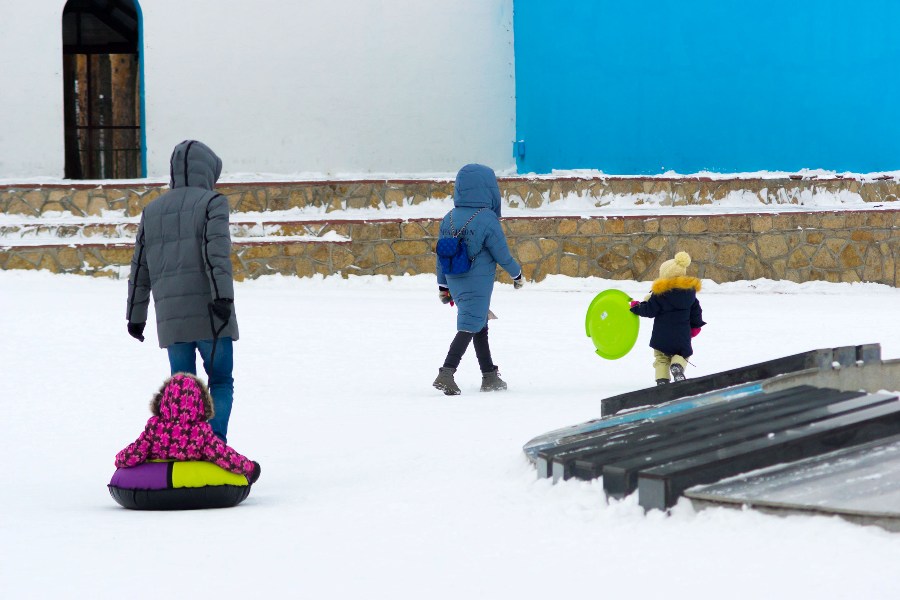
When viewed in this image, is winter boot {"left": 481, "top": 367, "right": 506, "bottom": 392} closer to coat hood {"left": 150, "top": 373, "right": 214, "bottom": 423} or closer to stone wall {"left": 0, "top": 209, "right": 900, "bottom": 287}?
coat hood {"left": 150, "top": 373, "right": 214, "bottom": 423}

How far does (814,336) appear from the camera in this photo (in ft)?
32.0

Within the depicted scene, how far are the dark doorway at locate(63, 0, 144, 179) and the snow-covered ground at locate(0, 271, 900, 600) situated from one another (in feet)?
25.3

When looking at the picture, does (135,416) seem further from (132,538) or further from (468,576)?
(468,576)

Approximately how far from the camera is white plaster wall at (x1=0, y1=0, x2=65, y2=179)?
46.3ft

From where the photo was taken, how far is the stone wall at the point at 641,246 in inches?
522

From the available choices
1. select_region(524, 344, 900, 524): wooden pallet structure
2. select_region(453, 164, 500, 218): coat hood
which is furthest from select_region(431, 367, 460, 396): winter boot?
select_region(524, 344, 900, 524): wooden pallet structure

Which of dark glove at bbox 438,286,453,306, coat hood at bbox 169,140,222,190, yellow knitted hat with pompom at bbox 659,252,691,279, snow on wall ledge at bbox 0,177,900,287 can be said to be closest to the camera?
coat hood at bbox 169,140,222,190

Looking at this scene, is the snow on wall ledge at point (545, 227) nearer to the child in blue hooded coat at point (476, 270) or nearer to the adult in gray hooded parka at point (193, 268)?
the child in blue hooded coat at point (476, 270)

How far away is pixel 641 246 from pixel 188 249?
8828 millimetres

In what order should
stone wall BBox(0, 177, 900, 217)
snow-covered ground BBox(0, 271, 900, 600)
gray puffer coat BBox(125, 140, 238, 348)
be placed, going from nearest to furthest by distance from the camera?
snow-covered ground BBox(0, 271, 900, 600) → gray puffer coat BBox(125, 140, 238, 348) → stone wall BBox(0, 177, 900, 217)

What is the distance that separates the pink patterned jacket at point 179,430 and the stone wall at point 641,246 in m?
8.40

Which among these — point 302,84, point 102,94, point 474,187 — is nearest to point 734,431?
point 474,187

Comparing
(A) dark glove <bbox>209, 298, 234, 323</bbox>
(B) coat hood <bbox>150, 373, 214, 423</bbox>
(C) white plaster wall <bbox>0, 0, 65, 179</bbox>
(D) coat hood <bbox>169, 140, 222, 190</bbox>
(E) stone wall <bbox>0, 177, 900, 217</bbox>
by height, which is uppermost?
(C) white plaster wall <bbox>0, 0, 65, 179</bbox>

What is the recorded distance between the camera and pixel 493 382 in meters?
7.85
